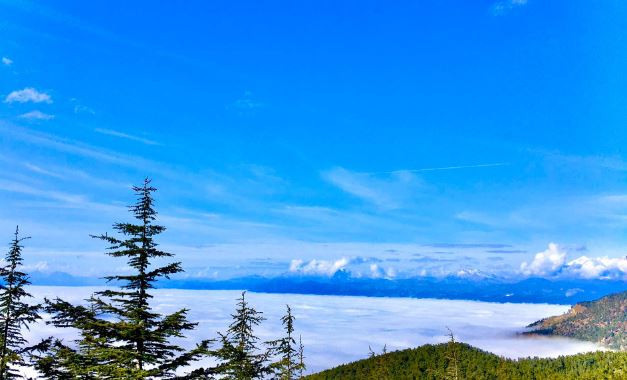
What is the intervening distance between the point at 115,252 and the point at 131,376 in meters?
4.21

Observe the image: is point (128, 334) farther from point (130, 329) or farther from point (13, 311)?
point (13, 311)

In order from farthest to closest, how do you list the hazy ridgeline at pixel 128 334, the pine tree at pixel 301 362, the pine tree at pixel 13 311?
the pine tree at pixel 301 362, the pine tree at pixel 13 311, the hazy ridgeline at pixel 128 334

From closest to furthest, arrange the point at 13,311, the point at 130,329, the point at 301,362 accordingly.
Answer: the point at 130,329 → the point at 13,311 → the point at 301,362

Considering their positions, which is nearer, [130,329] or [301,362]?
[130,329]

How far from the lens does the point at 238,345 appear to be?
30.7 m

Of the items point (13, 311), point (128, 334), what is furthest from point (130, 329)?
point (13, 311)

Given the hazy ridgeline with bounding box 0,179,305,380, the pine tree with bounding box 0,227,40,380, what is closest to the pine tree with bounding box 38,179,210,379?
the hazy ridgeline with bounding box 0,179,305,380

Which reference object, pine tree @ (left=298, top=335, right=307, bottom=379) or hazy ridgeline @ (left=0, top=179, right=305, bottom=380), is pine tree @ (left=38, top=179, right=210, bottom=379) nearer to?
hazy ridgeline @ (left=0, top=179, right=305, bottom=380)

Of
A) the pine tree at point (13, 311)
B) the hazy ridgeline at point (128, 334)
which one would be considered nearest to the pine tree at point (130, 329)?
the hazy ridgeline at point (128, 334)

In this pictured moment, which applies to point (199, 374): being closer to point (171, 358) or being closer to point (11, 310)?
point (171, 358)

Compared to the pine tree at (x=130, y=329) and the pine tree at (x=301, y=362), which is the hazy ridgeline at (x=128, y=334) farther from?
the pine tree at (x=301, y=362)

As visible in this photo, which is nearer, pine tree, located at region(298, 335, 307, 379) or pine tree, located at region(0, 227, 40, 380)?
pine tree, located at region(0, 227, 40, 380)

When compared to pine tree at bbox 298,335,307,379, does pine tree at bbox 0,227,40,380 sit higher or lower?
higher

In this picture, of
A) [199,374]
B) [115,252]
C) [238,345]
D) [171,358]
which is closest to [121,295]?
[115,252]
